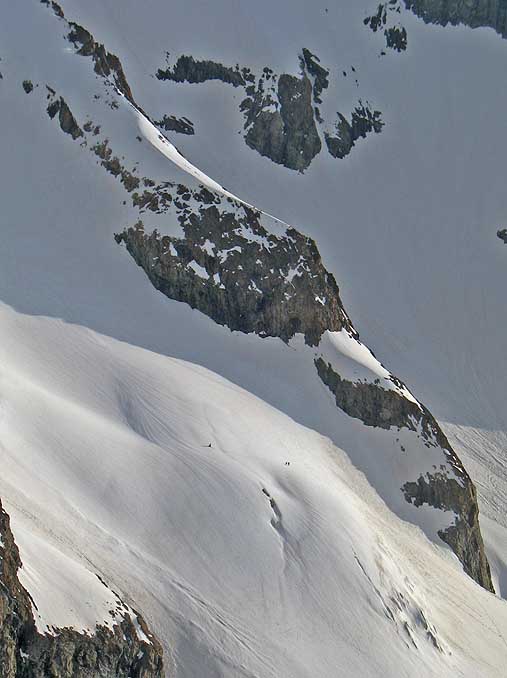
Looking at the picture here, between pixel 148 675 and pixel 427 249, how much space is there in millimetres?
57286

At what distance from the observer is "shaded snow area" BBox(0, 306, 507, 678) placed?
38594 mm

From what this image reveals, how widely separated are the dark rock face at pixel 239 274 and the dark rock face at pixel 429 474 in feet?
10.5

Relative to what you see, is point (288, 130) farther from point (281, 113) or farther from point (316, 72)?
point (316, 72)

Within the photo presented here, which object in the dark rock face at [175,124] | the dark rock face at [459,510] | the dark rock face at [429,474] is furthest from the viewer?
the dark rock face at [175,124]

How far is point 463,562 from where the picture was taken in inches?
2111

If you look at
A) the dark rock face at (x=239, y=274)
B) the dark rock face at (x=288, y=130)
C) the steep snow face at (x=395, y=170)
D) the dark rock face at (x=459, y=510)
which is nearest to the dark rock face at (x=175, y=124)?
the steep snow face at (x=395, y=170)

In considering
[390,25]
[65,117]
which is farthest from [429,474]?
[390,25]

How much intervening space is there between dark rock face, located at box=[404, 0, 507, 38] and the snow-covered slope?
72.2ft

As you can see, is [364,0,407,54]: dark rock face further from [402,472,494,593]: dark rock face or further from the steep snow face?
[402,472,494,593]: dark rock face

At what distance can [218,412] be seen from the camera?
50.5 m

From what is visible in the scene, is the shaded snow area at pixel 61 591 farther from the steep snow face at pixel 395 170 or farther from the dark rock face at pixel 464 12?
the dark rock face at pixel 464 12

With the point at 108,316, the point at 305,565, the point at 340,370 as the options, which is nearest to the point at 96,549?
the point at 305,565

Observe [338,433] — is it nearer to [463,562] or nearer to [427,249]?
[463,562]

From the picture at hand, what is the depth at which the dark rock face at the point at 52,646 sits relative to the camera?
3067cm
